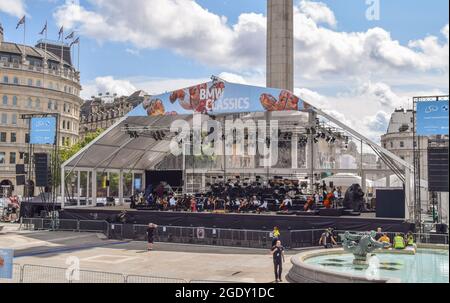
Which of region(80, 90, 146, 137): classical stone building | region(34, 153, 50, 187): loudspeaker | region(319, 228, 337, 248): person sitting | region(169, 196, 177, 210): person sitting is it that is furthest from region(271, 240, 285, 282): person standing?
region(80, 90, 146, 137): classical stone building

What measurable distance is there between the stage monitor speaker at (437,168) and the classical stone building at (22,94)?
2552 inches

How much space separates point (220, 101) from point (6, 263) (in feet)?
60.5

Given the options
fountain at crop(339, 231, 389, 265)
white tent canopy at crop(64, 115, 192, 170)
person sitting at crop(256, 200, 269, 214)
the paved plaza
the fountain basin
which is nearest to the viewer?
the fountain basin

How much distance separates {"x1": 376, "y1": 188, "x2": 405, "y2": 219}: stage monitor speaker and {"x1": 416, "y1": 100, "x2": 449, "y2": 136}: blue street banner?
576 centimetres

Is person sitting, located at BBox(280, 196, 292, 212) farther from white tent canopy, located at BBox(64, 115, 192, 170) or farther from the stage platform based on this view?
white tent canopy, located at BBox(64, 115, 192, 170)

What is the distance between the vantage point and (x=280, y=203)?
32375 millimetres

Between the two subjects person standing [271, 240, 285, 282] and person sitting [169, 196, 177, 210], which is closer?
person standing [271, 240, 285, 282]

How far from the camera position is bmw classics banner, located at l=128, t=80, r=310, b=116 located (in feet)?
96.3

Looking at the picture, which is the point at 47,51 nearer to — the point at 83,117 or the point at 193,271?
the point at 83,117

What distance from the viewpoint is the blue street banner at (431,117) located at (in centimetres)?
2180

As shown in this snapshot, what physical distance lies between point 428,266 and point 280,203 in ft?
48.9

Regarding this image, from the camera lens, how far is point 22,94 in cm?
7894

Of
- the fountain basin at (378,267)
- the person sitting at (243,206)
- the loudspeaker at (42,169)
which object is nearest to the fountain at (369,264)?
the fountain basin at (378,267)

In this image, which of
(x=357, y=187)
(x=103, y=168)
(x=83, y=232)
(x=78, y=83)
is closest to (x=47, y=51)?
(x=78, y=83)
